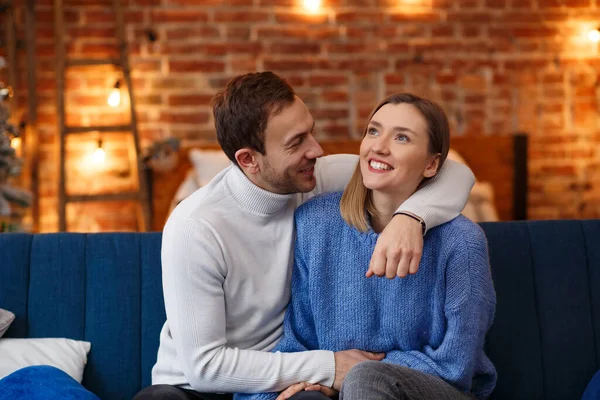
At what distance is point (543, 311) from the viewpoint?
218cm

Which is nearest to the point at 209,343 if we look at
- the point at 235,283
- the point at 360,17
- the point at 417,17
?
the point at 235,283

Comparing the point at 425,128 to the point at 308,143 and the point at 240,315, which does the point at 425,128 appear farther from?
the point at 240,315

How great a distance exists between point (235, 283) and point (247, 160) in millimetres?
309

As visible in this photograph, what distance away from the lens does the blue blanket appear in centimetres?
183

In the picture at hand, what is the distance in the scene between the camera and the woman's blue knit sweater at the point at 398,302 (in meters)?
1.79

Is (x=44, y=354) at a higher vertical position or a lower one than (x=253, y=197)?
lower

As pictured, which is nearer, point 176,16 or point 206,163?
point 206,163

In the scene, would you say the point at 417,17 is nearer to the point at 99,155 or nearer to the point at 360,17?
the point at 360,17

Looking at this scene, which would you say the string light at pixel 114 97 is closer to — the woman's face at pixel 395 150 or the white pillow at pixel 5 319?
the white pillow at pixel 5 319

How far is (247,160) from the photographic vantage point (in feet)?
6.43

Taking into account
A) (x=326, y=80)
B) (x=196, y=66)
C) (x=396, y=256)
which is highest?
(x=196, y=66)

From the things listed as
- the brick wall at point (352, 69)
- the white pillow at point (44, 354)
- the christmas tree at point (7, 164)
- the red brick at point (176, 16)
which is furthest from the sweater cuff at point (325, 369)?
the red brick at point (176, 16)

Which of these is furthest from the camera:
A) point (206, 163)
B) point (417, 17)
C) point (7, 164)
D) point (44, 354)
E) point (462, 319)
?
point (417, 17)

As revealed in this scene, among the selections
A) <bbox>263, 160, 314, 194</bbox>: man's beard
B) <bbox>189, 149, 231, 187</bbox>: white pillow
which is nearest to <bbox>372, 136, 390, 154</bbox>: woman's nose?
<bbox>263, 160, 314, 194</bbox>: man's beard
